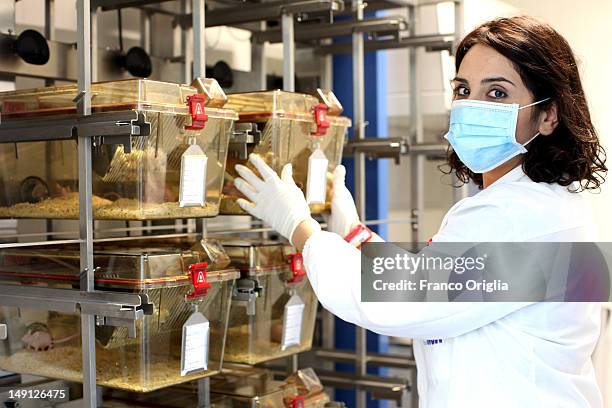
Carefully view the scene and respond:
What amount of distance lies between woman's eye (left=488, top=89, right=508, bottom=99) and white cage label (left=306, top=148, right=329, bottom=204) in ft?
2.28

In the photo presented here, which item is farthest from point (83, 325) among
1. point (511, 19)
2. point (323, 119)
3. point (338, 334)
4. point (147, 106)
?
point (338, 334)

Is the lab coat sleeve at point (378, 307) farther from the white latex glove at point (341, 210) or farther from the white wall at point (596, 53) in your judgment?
the white wall at point (596, 53)

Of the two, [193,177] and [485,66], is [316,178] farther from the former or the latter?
[485,66]

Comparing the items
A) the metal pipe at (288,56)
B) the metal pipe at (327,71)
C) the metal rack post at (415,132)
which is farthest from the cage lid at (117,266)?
the metal pipe at (327,71)

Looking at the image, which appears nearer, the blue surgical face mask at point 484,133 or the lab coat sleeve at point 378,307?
the lab coat sleeve at point 378,307

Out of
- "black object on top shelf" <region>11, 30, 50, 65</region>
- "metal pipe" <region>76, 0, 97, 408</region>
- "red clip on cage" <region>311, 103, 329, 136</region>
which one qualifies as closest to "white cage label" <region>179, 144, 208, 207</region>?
"metal pipe" <region>76, 0, 97, 408</region>

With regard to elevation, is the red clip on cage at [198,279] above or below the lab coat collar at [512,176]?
below

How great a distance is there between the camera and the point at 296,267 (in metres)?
2.54

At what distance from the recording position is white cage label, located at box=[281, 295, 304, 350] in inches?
98.3

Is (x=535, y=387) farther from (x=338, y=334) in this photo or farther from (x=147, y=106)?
(x=338, y=334)

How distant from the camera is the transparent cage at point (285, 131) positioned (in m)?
2.35

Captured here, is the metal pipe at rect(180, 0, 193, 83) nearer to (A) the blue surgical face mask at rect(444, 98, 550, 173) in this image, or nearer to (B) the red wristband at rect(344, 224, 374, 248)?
(B) the red wristband at rect(344, 224, 374, 248)

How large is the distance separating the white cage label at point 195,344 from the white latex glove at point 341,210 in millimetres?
504

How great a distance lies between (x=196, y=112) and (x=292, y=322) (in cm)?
75
